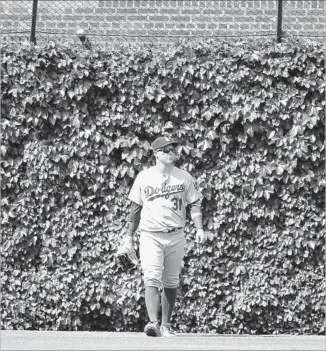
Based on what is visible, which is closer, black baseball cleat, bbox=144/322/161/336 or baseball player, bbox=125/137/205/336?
black baseball cleat, bbox=144/322/161/336

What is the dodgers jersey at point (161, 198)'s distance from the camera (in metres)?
9.09

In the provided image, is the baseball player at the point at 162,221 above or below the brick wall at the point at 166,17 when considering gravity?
below

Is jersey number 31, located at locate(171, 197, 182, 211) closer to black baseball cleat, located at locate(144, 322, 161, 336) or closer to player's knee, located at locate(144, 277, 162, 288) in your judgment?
player's knee, located at locate(144, 277, 162, 288)

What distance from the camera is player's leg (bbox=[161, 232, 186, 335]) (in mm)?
9195

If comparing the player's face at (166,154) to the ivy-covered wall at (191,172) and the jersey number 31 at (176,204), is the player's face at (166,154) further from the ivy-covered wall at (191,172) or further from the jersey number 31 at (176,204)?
the ivy-covered wall at (191,172)

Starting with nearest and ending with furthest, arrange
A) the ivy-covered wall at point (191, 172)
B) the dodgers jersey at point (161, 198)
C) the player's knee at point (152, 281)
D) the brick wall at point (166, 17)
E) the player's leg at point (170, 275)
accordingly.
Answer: the player's knee at point (152, 281), the dodgers jersey at point (161, 198), the player's leg at point (170, 275), the ivy-covered wall at point (191, 172), the brick wall at point (166, 17)

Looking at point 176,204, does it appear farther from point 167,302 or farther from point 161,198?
point 167,302

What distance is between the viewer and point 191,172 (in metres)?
10.6

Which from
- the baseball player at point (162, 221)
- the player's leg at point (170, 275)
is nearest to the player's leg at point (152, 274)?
the baseball player at point (162, 221)

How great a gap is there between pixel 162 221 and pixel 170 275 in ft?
1.85

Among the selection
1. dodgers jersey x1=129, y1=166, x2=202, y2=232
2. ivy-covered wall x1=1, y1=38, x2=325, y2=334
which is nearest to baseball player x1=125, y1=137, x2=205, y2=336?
dodgers jersey x1=129, y1=166, x2=202, y2=232

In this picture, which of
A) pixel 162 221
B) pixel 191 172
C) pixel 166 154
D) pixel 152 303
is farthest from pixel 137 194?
→ pixel 191 172

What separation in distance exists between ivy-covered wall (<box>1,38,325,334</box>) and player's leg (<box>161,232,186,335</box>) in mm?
1345

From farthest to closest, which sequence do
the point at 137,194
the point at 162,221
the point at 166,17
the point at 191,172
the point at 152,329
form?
the point at 166,17 < the point at 191,172 < the point at 137,194 < the point at 162,221 < the point at 152,329
